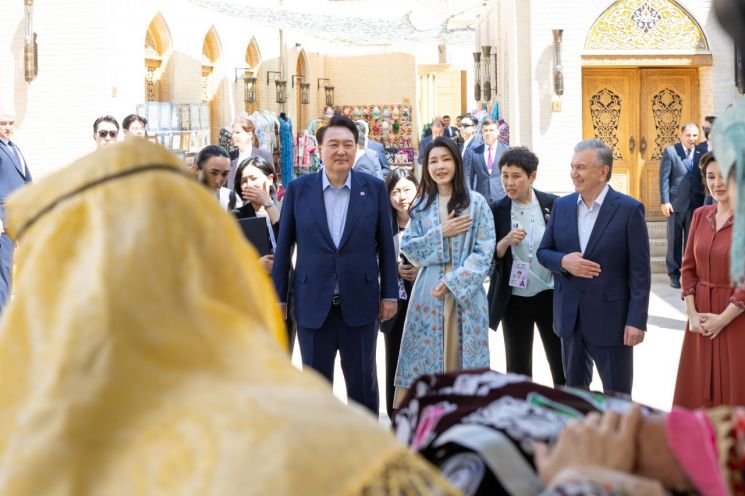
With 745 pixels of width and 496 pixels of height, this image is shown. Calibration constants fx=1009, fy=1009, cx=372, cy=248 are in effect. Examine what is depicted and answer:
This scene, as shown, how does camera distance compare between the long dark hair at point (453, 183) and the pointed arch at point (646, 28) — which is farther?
the pointed arch at point (646, 28)

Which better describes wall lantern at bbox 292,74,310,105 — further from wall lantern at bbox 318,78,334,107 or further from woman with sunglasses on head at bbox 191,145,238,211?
woman with sunglasses on head at bbox 191,145,238,211

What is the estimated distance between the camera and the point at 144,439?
1396 mm

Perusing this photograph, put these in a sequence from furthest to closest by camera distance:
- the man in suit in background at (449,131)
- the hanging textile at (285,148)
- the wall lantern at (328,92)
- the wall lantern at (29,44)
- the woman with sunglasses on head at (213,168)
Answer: the wall lantern at (328,92)
the man in suit in background at (449,131)
the hanging textile at (285,148)
the wall lantern at (29,44)
the woman with sunglasses on head at (213,168)

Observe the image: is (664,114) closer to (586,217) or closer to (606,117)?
(606,117)

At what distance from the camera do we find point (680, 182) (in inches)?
418

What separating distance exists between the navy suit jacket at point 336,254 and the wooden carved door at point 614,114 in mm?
8055

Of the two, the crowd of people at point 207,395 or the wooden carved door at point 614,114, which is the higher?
the wooden carved door at point 614,114

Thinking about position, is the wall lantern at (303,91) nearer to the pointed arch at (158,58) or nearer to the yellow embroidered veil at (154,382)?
the pointed arch at (158,58)

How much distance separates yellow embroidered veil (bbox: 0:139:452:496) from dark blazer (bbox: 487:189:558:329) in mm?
4180

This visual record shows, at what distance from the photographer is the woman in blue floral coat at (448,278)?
527 centimetres

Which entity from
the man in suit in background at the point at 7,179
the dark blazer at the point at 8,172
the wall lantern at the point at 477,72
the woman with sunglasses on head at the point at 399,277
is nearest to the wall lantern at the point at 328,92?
the wall lantern at the point at 477,72

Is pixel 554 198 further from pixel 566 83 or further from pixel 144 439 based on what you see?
pixel 566 83

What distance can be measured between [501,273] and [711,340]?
52.3 inches

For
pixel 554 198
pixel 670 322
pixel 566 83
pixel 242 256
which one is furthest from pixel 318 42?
pixel 242 256
